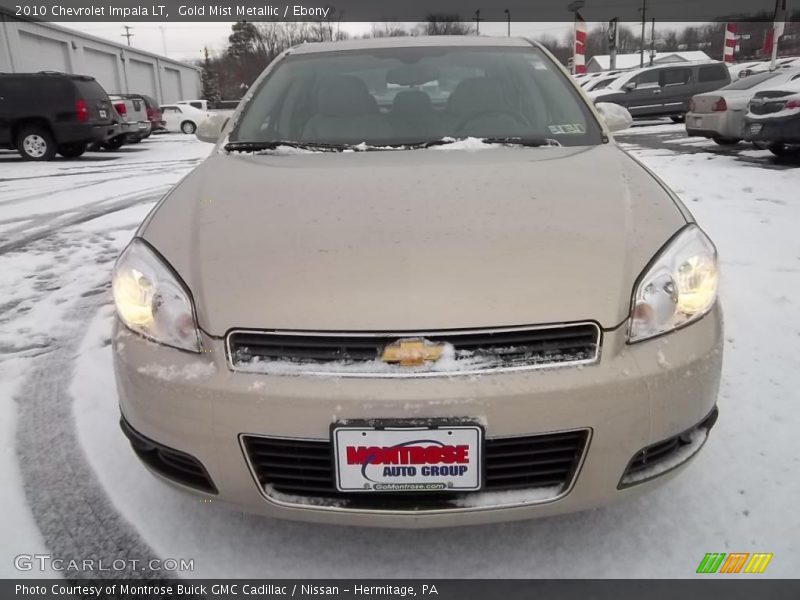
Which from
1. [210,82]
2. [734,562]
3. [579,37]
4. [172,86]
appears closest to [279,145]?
[734,562]

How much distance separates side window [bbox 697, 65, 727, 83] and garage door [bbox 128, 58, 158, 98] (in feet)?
91.3

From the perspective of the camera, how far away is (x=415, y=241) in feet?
5.28

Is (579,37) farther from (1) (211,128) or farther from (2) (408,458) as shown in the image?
(2) (408,458)

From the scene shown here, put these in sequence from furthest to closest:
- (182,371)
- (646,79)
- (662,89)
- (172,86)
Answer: (172,86)
(646,79)
(662,89)
(182,371)

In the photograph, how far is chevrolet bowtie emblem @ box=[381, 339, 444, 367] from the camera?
1398 millimetres

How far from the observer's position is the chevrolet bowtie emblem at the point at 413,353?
140cm

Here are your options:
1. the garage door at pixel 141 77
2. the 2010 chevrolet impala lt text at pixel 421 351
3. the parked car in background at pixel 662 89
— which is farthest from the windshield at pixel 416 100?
the garage door at pixel 141 77

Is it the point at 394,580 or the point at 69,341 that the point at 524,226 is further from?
the point at 69,341

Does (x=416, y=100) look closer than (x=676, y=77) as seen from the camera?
Yes

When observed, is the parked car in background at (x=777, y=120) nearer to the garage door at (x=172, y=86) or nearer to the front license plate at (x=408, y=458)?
the front license plate at (x=408, y=458)

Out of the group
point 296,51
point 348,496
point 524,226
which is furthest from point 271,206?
point 296,51

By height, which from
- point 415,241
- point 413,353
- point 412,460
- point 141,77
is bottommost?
point 412,460

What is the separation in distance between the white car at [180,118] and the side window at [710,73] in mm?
17605

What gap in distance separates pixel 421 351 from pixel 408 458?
24 centimetres
